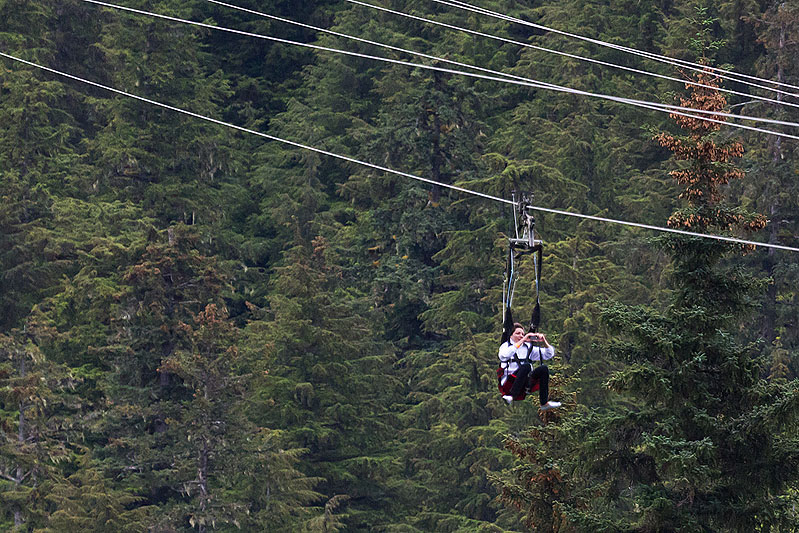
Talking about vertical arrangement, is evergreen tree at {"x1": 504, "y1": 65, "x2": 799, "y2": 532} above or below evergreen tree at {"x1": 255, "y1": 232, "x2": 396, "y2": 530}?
above

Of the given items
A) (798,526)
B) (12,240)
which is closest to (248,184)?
(12,240)

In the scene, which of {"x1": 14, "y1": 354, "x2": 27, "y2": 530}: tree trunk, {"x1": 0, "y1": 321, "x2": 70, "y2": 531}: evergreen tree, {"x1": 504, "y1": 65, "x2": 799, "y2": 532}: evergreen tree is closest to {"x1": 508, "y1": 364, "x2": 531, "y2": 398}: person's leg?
{"x1": 504, "y1": 65, "x2": 799, "y2": 532}: evergreen tree

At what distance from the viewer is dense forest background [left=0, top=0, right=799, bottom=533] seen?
17.7 metres

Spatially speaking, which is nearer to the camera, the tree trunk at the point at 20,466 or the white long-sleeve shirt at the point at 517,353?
the white long-sleeve shirt at the point at 517,353

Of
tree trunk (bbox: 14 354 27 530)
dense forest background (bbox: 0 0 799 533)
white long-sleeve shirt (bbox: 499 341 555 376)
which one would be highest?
white long-sleeve shirt (bbox: 499 341 555 376)

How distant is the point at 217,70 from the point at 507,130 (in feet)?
51.6

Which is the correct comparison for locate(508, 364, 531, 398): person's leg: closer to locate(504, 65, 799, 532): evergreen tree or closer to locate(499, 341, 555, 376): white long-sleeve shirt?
locate(499, 341, 555, 376): white long-sleeve shirt

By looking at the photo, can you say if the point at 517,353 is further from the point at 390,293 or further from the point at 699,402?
the point at 390,293

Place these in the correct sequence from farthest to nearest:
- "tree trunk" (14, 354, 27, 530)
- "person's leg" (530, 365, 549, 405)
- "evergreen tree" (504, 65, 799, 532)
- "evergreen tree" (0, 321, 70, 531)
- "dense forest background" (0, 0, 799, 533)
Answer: "tree trunk" (14, 354, 27, 530) < "evergreen tree" (0, 321, 70, 531) < "dense forest background" (0, 0, 799, 533) < "evergreen tree" (504, 65, 799, 532) < "person's leg" (530, 365, 549, 405)

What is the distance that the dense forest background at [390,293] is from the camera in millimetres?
17734

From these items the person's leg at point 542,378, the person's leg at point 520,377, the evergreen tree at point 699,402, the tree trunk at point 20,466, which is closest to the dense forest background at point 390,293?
the evergreen tree at point 699,402

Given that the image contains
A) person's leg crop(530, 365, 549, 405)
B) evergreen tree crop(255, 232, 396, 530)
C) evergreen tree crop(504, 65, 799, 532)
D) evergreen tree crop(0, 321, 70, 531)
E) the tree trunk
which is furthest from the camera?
evergreen tree crop(255, 232, 396, 530)

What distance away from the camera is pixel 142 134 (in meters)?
41.2

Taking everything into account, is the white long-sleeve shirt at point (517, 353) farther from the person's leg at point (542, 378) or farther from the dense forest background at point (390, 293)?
the dense forest background at point (390, 293)
